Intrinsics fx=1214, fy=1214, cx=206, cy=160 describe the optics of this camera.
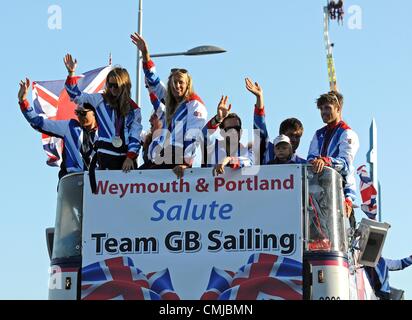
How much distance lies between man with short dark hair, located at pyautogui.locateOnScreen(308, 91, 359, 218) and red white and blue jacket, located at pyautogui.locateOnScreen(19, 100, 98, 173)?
2.30m

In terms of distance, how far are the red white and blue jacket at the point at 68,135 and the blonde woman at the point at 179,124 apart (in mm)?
827

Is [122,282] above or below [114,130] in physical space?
below

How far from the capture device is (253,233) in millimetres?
11312

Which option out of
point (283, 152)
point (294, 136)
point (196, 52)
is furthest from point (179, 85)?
point (196, 52)

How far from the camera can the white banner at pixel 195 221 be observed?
1129cm

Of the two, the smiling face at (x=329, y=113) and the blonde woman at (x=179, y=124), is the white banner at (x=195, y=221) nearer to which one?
the blonde woman at (x=179, y=124)

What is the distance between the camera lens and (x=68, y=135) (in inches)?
→ 510

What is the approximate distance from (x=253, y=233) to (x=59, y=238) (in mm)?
1921

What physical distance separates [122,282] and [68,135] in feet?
7.28

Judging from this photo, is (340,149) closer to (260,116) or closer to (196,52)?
(260,116)

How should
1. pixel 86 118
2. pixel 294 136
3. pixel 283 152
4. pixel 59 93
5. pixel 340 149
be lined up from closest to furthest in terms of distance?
pixel 283 152, pixel 340 149, pixel 86 118, pixel 294 136, pixel 59 93
